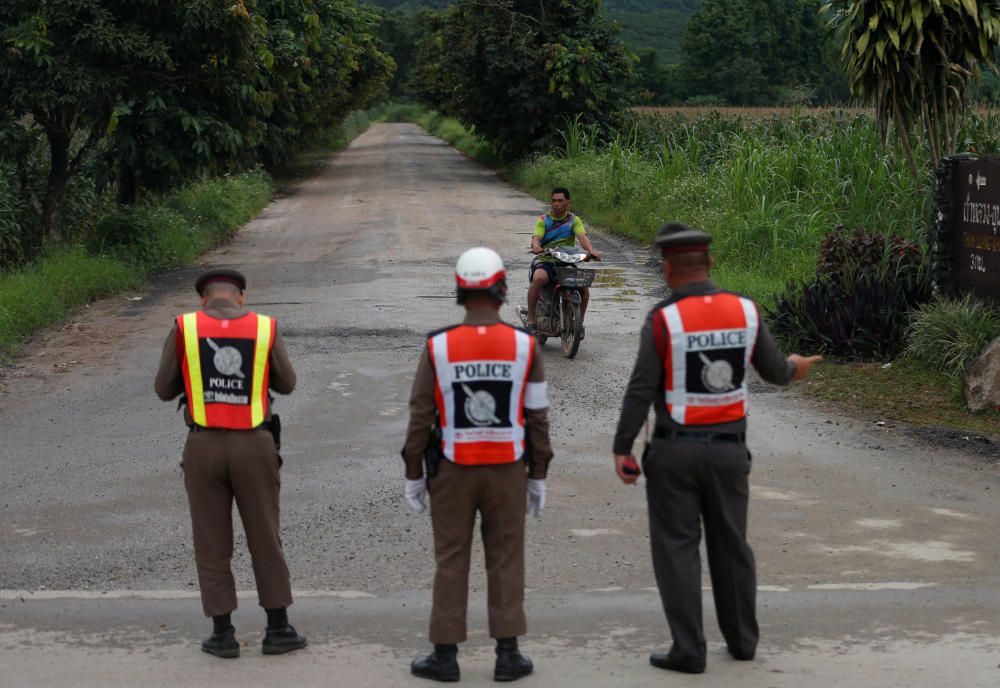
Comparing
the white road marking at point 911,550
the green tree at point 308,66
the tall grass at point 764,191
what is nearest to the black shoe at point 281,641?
the white road marking at point 911,550

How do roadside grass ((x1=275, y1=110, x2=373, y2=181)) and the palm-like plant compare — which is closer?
the palm-like plant

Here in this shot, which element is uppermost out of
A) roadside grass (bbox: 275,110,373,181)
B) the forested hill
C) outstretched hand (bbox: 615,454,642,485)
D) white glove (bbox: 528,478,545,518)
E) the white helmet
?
the forested hill

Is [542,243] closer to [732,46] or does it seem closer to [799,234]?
[799,234]

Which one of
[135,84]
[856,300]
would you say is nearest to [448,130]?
[135,84]

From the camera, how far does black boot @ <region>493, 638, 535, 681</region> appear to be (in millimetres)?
5227

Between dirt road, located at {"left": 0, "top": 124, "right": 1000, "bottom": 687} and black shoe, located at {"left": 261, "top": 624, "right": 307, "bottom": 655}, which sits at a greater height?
black shoe, located at {"left": 261, "top": 624, "right": 307, "bottom": 655}

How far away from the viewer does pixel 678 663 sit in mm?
5289

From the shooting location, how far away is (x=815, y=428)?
10.1m

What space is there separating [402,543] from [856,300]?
20.9ft

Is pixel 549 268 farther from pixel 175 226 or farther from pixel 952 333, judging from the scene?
pixel 175 226

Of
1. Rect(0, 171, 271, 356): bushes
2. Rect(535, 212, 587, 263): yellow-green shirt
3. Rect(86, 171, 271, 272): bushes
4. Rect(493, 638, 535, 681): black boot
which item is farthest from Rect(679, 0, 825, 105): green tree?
Rect(493, 638, 535, 681): black boot

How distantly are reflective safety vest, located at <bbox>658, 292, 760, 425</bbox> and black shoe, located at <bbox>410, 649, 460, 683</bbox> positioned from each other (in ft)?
4.22

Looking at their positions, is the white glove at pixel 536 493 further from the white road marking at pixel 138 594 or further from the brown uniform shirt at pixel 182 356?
the white road marking at pixel 138 594

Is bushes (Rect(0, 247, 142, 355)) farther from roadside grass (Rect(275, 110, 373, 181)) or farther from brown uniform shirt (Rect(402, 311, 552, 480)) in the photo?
roadside grass (Rect(275, 110, 373, 181))
